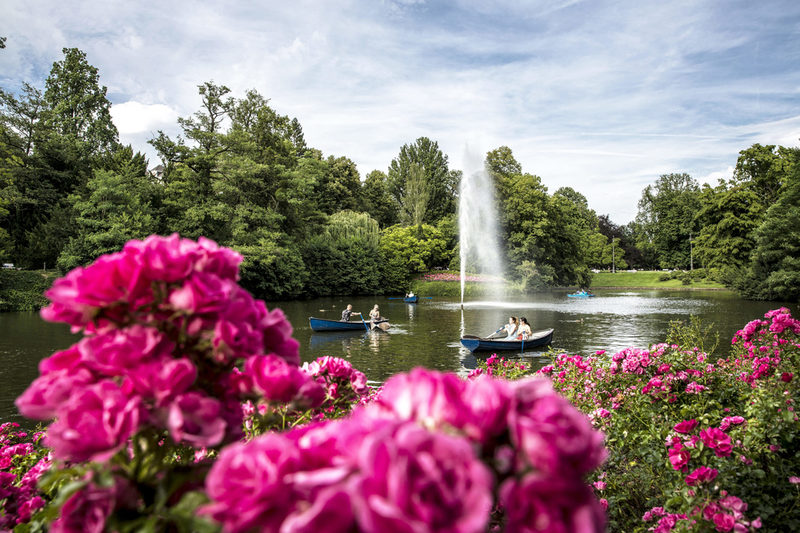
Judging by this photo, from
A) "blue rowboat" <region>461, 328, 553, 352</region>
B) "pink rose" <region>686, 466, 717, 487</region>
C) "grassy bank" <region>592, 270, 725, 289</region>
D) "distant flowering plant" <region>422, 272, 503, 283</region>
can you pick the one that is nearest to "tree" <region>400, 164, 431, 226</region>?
"distant flowering plant" <region>422, 272, 503, 283</region>

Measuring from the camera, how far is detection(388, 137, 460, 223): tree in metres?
63.4

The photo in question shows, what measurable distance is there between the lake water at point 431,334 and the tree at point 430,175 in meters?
33.1

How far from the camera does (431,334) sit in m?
20.5

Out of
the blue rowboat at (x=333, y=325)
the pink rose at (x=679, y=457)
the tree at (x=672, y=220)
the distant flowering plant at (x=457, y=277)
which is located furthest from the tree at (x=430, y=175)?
the pink rose at (x=679, y=457)

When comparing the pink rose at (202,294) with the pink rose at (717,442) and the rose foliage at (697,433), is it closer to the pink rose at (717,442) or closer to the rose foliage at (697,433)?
the rose foliage at (697,433)

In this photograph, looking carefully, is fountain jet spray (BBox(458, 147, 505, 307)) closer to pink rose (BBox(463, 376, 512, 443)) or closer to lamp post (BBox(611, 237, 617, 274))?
lamp post (BBox(611, 237, 617, 274))

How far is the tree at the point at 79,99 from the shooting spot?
1833 inches

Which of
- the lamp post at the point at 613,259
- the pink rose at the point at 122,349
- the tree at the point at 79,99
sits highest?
the tree at the point at 79,99

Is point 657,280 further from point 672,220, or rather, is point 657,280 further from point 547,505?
point 547,505

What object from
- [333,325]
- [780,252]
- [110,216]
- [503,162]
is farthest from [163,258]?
[503,162]

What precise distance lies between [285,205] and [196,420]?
38.4m

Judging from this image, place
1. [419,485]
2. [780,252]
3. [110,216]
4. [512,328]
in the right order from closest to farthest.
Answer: [419,485] → [512,328] → [110,216] → [780,252]

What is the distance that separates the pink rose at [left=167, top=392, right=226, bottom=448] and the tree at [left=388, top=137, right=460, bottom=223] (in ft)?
203

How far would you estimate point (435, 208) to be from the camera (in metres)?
63.3
